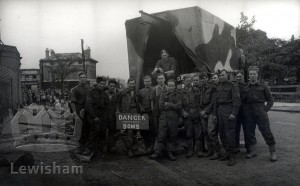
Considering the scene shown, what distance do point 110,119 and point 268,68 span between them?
16053 millimetres

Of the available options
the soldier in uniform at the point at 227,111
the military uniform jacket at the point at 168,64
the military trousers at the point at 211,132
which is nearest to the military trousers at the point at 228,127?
the soldier in uniform at the point at 227,111

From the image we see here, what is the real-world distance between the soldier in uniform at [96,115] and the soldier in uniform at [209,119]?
5.51 ft

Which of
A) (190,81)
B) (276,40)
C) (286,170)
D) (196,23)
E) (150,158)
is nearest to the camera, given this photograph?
(286,170)

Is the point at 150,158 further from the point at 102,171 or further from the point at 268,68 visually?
the point at 268,68

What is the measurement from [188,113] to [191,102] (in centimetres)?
20

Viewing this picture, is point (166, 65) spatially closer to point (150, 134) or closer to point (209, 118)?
point (150, 134)

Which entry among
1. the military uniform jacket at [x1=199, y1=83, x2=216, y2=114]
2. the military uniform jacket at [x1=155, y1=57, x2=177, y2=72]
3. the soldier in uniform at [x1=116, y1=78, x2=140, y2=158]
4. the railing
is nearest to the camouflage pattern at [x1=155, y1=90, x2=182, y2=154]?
the military uniform jacket at [x1=199, y1=83, x2=216, y2=114]

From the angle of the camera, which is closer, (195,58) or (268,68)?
(195,58)

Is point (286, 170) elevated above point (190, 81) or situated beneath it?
situated beneath

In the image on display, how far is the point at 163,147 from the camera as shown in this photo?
551 cm

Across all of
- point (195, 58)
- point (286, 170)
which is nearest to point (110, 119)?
point (195, 58)

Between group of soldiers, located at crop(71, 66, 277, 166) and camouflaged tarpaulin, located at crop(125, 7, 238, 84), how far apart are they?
3.26 ft

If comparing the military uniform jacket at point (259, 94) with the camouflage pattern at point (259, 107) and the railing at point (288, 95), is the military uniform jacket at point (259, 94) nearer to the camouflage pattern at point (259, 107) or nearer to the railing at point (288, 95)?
the camouflage pattern at point (259, 107)

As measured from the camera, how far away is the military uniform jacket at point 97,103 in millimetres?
5527
